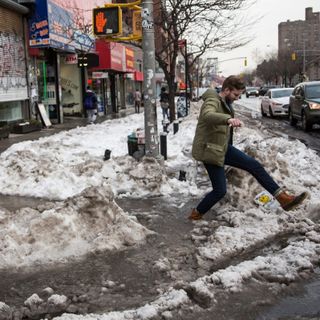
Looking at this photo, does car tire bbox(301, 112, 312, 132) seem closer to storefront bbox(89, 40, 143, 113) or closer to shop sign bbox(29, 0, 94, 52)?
shop sign bbox(29, 0, 94, 52)

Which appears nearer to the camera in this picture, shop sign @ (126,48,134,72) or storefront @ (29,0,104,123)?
storefront @ (29,0,104,123)

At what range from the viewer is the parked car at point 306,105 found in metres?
17.6

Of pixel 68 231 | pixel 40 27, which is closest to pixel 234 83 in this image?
pixel 68 231

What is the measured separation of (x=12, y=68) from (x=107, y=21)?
10639mm

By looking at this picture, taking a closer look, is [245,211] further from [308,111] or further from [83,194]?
[308,111]

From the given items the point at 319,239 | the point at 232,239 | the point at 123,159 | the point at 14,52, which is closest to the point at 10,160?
the point at 123,159

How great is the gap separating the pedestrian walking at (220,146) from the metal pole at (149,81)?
3.54 m

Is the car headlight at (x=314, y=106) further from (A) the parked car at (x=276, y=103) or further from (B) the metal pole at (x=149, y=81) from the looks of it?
(B) the metal pole at (x=149, y=81)

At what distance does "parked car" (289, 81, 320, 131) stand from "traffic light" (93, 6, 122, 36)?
10.2 m

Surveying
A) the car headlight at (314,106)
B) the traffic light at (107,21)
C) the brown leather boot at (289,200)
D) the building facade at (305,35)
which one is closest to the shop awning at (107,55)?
the car headlight at (314,106)

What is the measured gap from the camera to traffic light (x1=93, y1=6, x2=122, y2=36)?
9477 mm

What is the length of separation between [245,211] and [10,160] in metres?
4.67

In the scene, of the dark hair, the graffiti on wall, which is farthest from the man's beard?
the graffiti on wall

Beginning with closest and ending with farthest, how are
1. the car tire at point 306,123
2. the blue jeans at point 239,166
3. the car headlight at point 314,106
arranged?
1. the blue jeans at point 239,166
2. the car headlight at point 314,106
3. the car tire at point 306,123
